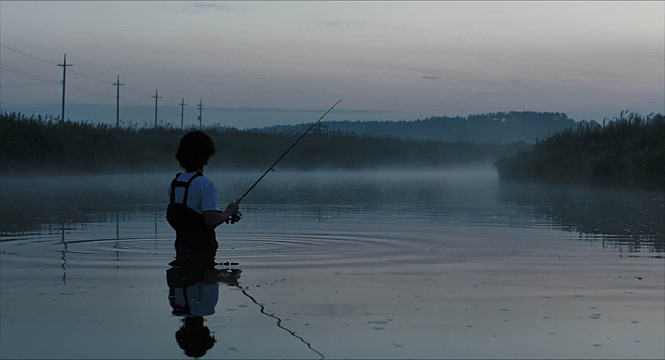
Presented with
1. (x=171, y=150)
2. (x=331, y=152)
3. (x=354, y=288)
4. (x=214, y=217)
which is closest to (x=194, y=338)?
(x=354, y=288)

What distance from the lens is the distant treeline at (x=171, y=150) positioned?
40062 millimetres

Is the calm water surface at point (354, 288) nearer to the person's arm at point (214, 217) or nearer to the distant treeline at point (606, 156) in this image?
the person's arm at point (214, 217)

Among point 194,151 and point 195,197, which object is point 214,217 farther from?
point 194,151

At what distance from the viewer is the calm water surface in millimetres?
6082

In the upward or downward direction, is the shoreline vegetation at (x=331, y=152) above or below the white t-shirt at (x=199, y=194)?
above

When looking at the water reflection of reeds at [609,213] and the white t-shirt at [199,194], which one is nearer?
the white t-shirt at [199,194]

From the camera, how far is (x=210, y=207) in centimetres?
895

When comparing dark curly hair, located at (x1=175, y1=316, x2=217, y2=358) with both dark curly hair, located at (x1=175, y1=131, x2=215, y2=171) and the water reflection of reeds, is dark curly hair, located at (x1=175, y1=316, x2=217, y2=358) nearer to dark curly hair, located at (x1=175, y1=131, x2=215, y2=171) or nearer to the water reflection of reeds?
Answer: dark curly hair, located at (x1=175, y1=131, x2=215, y2=171)

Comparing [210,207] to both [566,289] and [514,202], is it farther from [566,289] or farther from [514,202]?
[514,202]

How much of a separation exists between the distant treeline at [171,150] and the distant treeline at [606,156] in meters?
8.56

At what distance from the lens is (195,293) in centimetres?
795

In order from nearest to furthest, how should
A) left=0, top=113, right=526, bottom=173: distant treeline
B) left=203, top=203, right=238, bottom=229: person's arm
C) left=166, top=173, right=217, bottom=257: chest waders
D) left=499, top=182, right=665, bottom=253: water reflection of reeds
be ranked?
left=203, top=203, right=238, bottom=229: person's arm
left=166, top=173, right=217, bottom=257: chest waders
left=499, top=182, right=665, bottom=253: water reflection of reeds
left=0, top=113, right=526, bottom=173: distant treeline

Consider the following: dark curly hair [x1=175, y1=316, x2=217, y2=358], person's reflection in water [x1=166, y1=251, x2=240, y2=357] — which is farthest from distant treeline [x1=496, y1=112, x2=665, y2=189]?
dark curly hair [x1=175, y1=316, x2=217, y2=358]

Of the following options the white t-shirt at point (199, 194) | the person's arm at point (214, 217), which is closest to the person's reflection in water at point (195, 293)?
the person's arm at point (214, 217)
